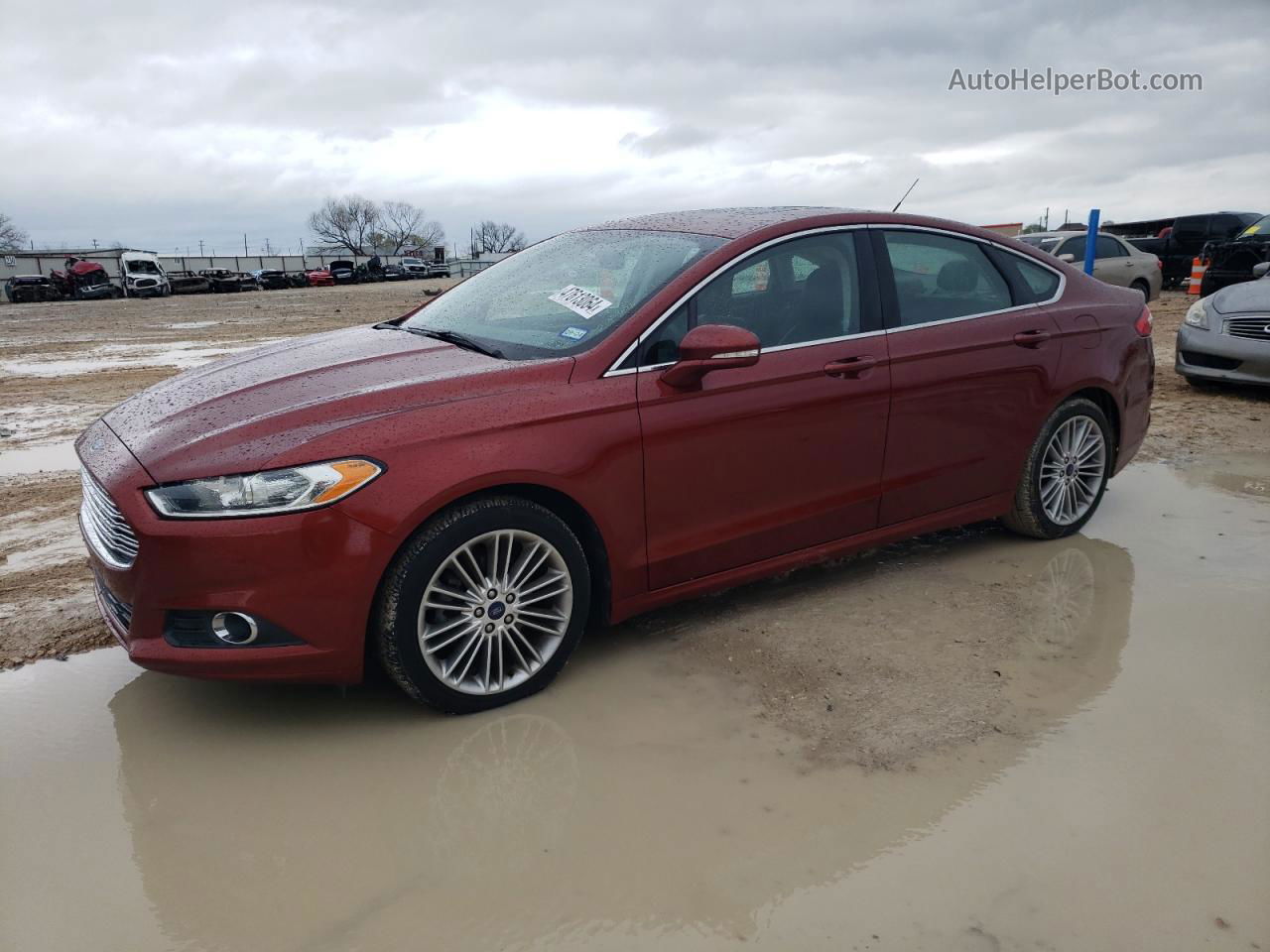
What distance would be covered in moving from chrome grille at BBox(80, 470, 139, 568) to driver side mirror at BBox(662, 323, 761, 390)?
1.80 m

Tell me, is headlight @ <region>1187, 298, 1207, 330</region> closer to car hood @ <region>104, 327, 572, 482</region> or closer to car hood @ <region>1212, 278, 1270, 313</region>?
car hood @ <region>1212, 278, 1270, 313</region>

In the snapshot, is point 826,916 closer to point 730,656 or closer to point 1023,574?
point 730,656

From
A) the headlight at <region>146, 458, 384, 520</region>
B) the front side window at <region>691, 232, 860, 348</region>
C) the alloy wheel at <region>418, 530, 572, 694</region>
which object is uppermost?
the front side window at <region>691, 232, 860, 348</region>

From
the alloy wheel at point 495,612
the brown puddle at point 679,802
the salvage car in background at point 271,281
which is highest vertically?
the salvage car in background at point 271,281

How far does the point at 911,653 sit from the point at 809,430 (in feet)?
3.05

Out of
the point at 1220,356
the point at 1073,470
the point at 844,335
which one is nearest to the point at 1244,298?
the point at 1220,356

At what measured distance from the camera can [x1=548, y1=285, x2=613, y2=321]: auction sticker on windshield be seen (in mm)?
3771

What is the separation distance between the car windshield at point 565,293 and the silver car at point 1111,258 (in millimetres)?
Result: 14206

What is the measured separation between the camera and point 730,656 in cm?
377

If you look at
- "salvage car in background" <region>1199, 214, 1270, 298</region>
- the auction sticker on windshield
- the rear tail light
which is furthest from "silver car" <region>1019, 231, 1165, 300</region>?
the auction sticker on windshield

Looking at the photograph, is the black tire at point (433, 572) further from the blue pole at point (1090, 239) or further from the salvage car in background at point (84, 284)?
the salvage car in background at point (84, 284)

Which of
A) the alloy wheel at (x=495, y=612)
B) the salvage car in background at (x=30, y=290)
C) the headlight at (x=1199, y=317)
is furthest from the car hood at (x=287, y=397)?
the salvage car in background at (x=30, y=290)

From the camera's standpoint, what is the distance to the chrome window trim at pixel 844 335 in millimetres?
3557

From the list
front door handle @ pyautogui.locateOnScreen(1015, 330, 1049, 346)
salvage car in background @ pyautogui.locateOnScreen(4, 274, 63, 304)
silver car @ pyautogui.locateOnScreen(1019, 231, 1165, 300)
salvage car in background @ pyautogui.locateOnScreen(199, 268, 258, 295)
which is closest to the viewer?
front door handle @ pyautogui.locateOnScreen(1015, 330, 1049, 346)
